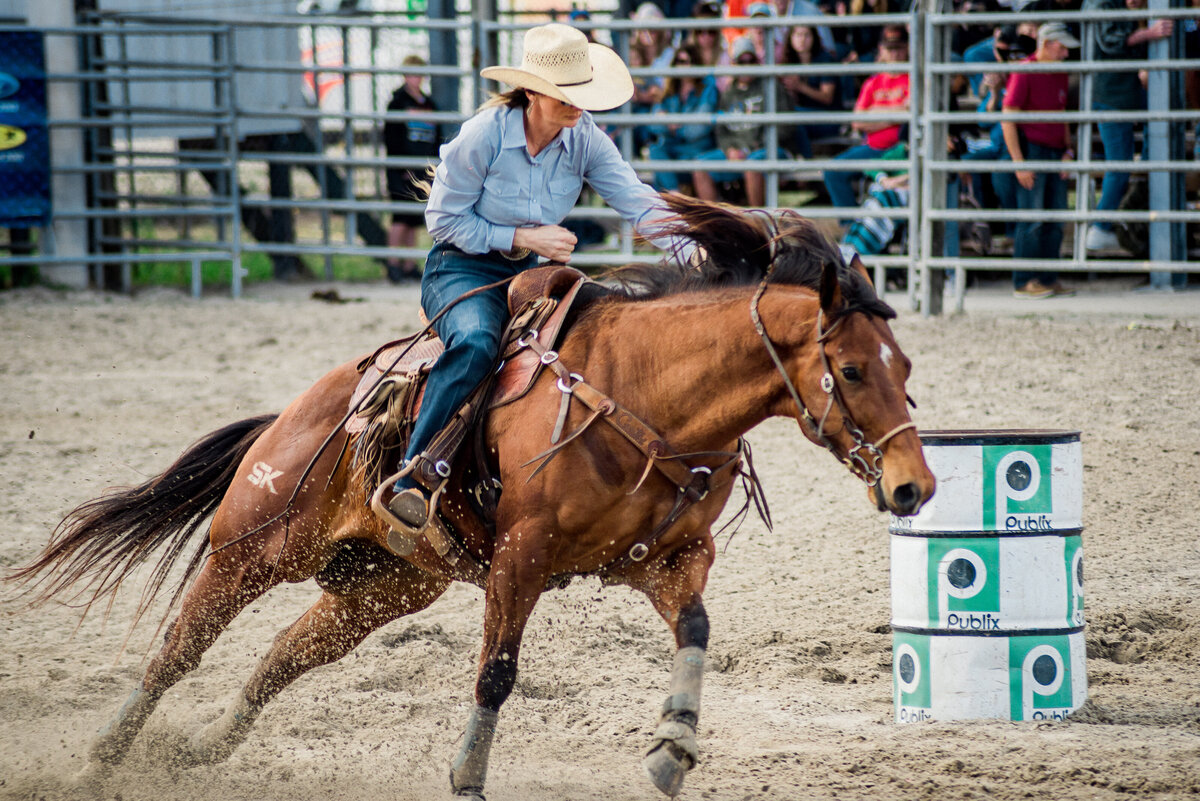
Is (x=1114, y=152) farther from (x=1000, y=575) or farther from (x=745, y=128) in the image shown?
(x=1000, y=575)

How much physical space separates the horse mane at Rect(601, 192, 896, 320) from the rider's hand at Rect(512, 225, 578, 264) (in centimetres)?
20

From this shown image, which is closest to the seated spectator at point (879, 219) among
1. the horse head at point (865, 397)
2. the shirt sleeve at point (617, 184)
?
the shirt sleeve at point (617, 184)

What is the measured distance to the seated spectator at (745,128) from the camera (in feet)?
34.8

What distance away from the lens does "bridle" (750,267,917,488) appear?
2932 mm

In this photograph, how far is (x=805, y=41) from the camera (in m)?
10.6

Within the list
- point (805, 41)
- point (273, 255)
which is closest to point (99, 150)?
point (273, 255)

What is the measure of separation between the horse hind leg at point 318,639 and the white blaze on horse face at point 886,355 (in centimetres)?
171

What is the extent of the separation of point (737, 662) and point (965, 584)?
3.52 ft

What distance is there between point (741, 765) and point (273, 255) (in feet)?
36.4

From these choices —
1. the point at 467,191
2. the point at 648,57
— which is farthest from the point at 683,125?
the point at 467,191

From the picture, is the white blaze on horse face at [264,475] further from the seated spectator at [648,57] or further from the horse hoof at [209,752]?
the seated spectator at [648,57]

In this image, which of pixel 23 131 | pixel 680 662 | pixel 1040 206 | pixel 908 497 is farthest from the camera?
pixel 23 131

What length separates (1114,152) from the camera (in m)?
9.29

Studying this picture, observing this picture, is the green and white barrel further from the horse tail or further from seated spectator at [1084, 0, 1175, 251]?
Answer: seated spectator at [1084, 0, 1175, 251]
